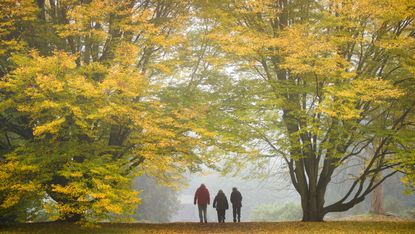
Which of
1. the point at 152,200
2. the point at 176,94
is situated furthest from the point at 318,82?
the point at 152,200

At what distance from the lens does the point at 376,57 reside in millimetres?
13531

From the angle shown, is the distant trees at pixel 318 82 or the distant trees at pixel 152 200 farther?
the distant trees at pixel 152 200

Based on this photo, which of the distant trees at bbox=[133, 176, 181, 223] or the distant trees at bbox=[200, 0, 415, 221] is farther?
the distant trees at bbox=[133, 176, 181, 223]

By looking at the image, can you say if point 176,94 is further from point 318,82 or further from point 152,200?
point 152,200

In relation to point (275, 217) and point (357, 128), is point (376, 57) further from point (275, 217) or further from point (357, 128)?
point (275, 217)

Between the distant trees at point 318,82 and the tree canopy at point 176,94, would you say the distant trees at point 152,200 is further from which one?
the distant trees at point 318,82

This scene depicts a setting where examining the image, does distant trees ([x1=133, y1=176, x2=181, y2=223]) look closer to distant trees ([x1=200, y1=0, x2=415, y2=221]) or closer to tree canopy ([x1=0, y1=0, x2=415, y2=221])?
tree canopy ([x1=0, y1=0, x2=415, y2=221])

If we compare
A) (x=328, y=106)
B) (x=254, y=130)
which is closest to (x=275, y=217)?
(x=254, y=130)

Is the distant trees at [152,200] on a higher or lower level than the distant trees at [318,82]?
lower

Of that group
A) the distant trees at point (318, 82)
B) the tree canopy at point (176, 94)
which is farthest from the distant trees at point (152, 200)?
the distant trees at point (318, 82)

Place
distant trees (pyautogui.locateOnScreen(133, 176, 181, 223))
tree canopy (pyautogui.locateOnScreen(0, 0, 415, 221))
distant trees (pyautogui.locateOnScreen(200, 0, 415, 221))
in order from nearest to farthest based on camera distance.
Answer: tree canopy (pyautogui.locateOnScreen(0, 0, 415, 221)) → distant trees (pyautogui.locateOnScreen(200, 0, 415, 221)) → distant trees (pyautogui.locateOnScreen(133, 176, 181, 223))

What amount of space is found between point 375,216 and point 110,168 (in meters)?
17.9

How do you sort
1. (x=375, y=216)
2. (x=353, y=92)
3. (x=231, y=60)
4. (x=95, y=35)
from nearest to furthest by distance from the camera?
(x=353, y=92) < (x=95, y=35) < (x=231, y=60) < (x=375, y=216)

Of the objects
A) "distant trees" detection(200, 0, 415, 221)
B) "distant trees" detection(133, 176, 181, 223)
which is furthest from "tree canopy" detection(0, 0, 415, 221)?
"distant trees" detection(133, 176, 181, 223)
